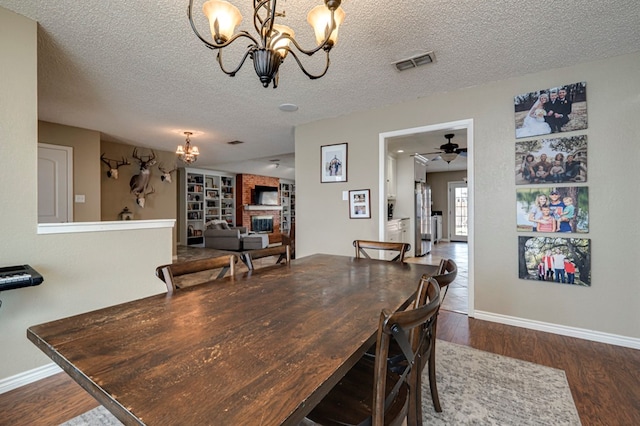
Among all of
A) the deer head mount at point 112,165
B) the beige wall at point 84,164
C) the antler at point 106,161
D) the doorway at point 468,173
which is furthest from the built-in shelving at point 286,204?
the doorway at point 468,173

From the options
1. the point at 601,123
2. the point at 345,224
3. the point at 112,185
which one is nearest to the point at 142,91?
the point at 345,224

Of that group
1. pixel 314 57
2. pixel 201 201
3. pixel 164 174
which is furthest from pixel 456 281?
pixel 201 201

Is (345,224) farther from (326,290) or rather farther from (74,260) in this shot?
(74,260)

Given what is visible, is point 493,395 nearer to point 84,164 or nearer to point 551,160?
point 551,160

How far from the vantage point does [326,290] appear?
4.55ft

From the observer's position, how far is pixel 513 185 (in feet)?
9.05

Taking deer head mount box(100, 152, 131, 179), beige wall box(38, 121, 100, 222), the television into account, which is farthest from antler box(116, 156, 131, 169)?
the television

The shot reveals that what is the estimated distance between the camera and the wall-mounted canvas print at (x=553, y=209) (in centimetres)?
248

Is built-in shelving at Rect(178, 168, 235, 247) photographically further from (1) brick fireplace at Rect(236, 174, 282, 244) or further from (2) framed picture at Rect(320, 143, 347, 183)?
(2) framed picture at Rect(320, 143, 347, 183)

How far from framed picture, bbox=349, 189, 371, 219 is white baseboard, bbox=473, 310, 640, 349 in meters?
1.61

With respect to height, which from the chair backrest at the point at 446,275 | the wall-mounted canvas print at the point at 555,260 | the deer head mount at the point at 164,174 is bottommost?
the wall-mounted canvas print at the point at 555,260

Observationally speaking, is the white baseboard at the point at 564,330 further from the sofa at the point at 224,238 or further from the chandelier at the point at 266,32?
the sofa at the point at 224,238

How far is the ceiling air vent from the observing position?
92.9 inches

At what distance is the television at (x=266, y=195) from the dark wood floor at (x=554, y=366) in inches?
343
